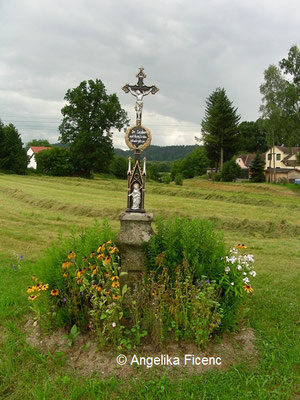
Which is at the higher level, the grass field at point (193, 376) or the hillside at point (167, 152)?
the hillside at point (167, 152)

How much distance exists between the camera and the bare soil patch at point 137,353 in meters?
4.00

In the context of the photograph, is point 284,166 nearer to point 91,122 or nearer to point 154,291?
point 91,122

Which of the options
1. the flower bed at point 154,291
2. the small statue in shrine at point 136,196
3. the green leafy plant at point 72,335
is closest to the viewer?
the flower bed at point 154,291

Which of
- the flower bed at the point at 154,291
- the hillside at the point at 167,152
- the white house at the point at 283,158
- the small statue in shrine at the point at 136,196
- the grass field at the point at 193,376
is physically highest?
the hillside at the point at 167,152

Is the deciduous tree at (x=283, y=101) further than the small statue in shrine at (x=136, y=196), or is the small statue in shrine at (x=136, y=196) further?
the deciduous tree at (x=283, y=101)

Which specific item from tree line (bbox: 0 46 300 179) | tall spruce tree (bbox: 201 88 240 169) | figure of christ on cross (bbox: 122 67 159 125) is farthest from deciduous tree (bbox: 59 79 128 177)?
figure of christ on cross (bbox: 122 67 159 125)

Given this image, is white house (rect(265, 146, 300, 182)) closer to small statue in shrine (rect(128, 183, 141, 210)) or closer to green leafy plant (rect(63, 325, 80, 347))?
small statue in shrine (rect(128, 183, 141, 210))

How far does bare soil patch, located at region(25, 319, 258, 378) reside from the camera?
400 cm

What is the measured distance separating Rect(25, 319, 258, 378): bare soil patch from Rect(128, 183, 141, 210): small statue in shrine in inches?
83.4

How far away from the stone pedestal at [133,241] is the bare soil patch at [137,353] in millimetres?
1173

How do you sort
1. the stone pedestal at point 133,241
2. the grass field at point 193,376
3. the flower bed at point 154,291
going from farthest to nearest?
the stone pedestal at point 133,241, the flower bed at point 154,291, the grass field at point 193,376

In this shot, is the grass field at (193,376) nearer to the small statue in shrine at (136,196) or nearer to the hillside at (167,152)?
the small statue in shrine at (136,196)

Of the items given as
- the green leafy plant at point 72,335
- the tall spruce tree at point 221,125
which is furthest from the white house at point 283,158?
the green leafy plant at point 72,335

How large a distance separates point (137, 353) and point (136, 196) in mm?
2451
